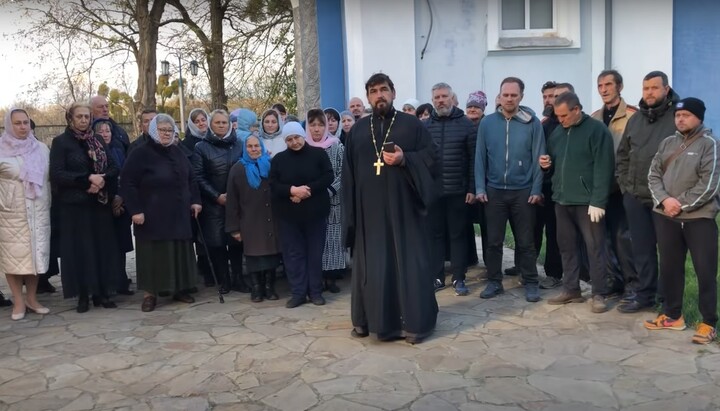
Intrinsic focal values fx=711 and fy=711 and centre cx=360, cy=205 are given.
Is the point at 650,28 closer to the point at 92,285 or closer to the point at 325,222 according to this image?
the point at 325,222

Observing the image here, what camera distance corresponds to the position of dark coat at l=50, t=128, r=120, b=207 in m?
6.47

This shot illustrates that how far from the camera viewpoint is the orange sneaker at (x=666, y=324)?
A: 5.53 m

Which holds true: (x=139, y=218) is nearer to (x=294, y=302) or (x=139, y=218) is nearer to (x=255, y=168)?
(x=255, y=168)

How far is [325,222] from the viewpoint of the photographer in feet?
22.2

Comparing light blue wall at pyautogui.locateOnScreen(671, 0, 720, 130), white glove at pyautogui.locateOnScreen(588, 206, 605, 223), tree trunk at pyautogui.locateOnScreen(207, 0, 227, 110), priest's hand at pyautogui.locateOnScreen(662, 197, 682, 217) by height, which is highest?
tree trunk at pyautogui.locateOnScreen(207, 0, 227, 110)

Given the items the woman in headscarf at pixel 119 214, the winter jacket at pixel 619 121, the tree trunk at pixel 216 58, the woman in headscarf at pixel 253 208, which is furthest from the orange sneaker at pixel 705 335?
the tree trunk at pixel 216 58

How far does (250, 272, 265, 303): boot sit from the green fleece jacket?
294cm

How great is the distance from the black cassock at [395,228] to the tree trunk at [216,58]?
13916 millimetres

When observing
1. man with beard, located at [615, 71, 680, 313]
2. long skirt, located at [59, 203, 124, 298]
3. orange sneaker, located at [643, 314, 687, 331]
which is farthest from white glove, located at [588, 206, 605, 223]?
long skirt, located at [59, 203, 124, 298]

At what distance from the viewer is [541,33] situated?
10.8m

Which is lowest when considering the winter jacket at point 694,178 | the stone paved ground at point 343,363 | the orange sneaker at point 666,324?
the stone paved ground at point 343,363

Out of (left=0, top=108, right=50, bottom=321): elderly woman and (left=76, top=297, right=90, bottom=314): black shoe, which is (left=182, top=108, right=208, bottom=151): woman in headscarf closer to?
(left=0, top=108, right=50, bottom=321): elderly woman

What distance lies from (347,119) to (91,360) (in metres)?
3.91

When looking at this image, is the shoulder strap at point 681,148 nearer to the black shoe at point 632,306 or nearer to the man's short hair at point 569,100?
the man's short hair at point 569,100
